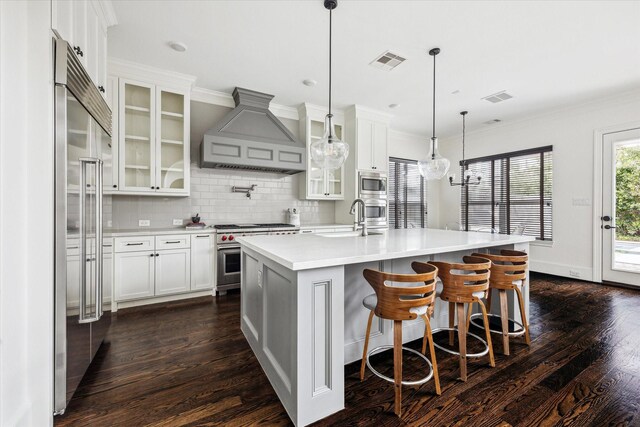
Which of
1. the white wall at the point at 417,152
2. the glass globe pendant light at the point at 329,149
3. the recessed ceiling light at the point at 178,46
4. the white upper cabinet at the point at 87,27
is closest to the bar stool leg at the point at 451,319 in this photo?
the glass globe pendant light at the point at 329,149

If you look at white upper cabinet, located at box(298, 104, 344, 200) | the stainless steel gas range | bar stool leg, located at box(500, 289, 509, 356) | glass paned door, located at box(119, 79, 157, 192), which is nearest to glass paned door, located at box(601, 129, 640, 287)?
bar stool leg, located at box(500, 289, 509, 356)

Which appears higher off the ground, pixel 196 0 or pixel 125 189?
pixel 196 0

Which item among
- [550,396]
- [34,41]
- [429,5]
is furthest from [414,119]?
[34,41]

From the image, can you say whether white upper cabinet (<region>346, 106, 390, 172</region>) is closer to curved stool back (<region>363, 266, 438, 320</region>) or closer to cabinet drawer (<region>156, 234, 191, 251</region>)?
cabinet drawer (<region>156, 234, 191, 251</region>)

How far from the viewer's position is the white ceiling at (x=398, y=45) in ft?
7.98

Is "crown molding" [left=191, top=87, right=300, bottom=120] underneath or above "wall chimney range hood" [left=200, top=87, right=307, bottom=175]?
above

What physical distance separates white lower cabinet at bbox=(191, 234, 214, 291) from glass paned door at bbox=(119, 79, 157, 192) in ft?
2.87

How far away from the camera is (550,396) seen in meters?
1.74

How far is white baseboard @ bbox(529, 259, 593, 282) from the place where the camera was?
448 centimetres

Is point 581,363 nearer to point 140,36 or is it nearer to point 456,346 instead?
point 456,346

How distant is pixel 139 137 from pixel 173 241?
1.36 metres

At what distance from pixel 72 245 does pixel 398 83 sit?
386 centimetres

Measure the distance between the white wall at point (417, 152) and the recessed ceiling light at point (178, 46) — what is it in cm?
430

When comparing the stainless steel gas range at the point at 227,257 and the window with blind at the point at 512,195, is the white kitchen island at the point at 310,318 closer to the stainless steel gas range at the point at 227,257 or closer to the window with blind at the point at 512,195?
the stainless steel gas range at the point at 227,257
